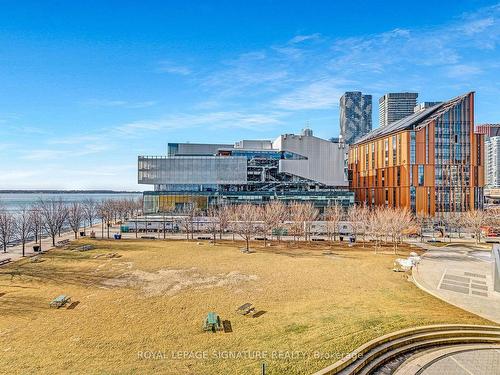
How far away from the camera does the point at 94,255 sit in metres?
43.2

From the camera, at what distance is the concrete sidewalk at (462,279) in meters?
24.2

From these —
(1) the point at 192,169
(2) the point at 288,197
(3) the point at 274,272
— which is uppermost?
(1) the point at 192,169

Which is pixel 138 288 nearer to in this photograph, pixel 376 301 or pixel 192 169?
pixel 376 301

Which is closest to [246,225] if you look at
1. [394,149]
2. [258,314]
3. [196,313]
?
[196,313]

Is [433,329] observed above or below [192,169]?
below

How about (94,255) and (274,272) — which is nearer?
(274,272)

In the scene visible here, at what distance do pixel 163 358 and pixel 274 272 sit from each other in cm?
1898

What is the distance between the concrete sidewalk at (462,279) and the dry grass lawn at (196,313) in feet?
5.27

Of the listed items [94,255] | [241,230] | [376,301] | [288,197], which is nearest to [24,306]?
[94,255]

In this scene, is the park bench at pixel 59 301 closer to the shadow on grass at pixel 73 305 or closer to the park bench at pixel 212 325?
the shadow on grass at pixel 73 305

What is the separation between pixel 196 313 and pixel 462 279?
2593 centimetres

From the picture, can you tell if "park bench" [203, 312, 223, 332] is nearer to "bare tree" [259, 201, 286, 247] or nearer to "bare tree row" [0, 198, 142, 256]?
"bare tree" [259, 201, 286, 247]

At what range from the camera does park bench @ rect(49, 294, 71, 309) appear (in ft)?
79.5

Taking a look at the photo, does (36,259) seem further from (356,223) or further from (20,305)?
(356,223)
